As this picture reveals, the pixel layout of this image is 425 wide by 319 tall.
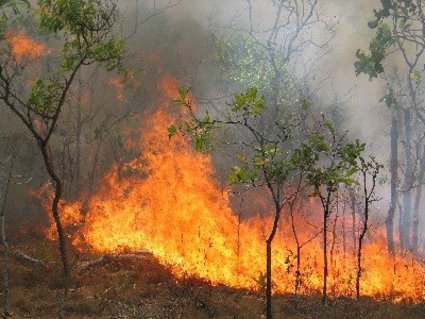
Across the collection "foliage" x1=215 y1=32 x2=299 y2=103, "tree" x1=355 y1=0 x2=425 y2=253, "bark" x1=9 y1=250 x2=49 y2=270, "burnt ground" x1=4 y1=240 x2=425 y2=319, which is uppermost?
"foliage" x1=215 y1=32 x2=299 y2=103

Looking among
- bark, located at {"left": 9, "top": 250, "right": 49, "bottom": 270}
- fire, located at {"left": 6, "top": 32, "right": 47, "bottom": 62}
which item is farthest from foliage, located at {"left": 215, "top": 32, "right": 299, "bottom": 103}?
bark, located at {"left": 9, "top": 250, "right": 49, "bottom": 270}

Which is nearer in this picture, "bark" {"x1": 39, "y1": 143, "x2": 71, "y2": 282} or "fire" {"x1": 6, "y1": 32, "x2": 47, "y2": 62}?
"bark" {"x1": 39, "y1": 143, "x2": 71, "y2": 282}

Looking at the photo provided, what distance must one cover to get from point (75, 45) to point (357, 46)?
93.1 ft

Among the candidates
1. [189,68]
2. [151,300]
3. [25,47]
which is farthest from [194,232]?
[25,47]

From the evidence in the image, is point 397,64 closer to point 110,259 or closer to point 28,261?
point 110,259

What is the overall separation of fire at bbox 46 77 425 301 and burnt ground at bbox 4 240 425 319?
4.25 ft

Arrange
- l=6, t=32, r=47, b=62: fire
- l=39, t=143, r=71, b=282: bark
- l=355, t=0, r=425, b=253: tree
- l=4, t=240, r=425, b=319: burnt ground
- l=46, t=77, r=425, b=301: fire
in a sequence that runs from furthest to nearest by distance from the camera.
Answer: l=6, t=32, r=47, b=62: fire, l=46, t=77, r=425, b=301: fire, l=355, t=0, r=425, b=253: tree, l=4, t=240, r=425, b=319: burnt ground, l=39, t=143, r=71, b=282: bark

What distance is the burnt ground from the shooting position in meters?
12.9

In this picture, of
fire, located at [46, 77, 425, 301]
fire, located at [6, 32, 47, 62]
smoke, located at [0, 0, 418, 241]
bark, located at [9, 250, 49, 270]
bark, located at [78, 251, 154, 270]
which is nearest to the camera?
bark, located at [9, 250, 49, 270]

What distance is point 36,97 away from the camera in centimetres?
1105

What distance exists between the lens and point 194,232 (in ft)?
69.8

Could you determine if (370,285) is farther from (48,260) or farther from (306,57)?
(306,57)

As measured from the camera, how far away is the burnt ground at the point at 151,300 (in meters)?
12.9

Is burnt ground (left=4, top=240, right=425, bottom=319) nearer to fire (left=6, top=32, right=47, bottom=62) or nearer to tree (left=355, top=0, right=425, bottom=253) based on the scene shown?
tree (left=355, top=0, right=425, bottom=253)
